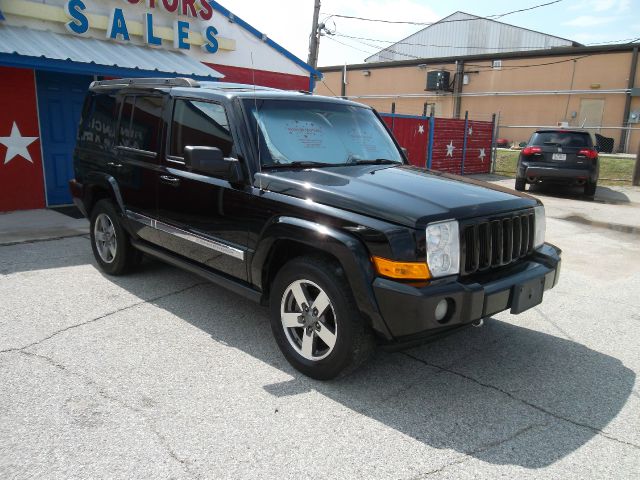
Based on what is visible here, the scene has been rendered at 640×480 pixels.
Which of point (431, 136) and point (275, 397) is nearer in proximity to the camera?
point (275, 397)

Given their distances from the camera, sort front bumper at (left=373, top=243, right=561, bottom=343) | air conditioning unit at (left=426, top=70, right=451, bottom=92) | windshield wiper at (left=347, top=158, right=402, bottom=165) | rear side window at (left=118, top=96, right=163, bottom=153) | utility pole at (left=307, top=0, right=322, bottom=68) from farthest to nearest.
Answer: air conditioning unit at (left=426, top=70, right=451, bottom=92)
utility pole at (left=307, top=0, right=322, bottom=68)
rear side window at (left=118, top=96, right=163, bottom=153)
windshield wiper at (left=347, top=158, right=402, bottom=165)
front bumper at (left=373, top=243, right=561, bottom=343)

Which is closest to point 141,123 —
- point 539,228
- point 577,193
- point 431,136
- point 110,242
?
point 110,242

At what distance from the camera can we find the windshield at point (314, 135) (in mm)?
3783

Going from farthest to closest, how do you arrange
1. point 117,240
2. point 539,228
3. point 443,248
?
point 117,240
point 539,228
point 443,248

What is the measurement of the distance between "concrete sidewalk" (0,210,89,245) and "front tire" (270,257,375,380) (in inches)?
198

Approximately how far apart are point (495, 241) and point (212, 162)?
196 cm

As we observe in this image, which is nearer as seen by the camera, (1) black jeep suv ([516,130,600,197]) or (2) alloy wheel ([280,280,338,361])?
(2) alloy wheel ([280,280,338,361])

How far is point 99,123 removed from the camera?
212 inches

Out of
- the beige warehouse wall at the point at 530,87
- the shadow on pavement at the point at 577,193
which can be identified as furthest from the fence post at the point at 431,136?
the beige warehouse wall at the point at 530,87

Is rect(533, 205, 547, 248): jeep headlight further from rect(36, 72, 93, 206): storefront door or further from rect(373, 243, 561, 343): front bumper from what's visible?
rect(36, 72, 93, 206): storefront door

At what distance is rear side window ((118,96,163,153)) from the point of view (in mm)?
4574

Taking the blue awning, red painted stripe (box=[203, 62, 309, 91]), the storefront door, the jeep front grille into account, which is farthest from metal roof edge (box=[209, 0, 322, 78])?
the jeep front grille

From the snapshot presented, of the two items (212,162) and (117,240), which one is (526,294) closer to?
(212,162)

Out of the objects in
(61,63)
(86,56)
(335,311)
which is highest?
(86,56)
